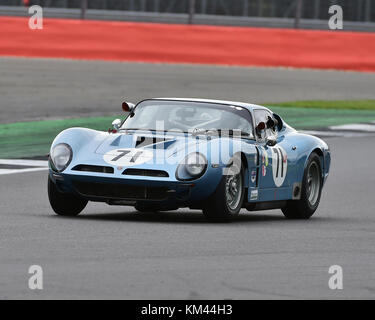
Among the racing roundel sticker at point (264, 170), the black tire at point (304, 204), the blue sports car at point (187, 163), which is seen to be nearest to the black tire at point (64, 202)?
the blue sports car at point (187, 163)

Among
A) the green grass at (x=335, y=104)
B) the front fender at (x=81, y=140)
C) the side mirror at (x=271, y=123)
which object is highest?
the side mirror at (x=271, y=123)

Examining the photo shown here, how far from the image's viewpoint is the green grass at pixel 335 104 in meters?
28.2

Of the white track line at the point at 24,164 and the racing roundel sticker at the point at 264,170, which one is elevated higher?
the racing roundel sticker at the point at 264,170

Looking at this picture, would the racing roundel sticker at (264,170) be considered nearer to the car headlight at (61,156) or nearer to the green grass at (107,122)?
the car headlight at (61,156)

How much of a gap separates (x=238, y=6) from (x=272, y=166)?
28.8 meters

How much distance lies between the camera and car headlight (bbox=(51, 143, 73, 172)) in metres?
11.4

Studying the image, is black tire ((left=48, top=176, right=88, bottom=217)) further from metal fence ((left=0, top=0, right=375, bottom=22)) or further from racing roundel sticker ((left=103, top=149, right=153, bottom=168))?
metal fence ((left=0, top=0, right=375, bottom=22))

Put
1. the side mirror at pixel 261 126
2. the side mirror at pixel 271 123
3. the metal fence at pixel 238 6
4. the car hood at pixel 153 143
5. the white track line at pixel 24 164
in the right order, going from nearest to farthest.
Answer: the car hood at pixel 153 143, the side mirror at pixel 261 126, the side mirror at pixel 271 123, the white track line at pixel 24 164, the metal fence at pixel 238 6

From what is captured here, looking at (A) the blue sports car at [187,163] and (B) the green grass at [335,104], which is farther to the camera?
(B) the green grass at [335,104]

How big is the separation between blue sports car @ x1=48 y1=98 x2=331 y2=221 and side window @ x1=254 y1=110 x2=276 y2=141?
0.01 meters

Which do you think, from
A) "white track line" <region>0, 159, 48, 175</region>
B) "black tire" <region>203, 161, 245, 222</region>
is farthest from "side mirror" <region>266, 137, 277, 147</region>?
"white track line" <region>0, 159, 48, 175</region>

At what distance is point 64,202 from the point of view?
1165 centimetres
